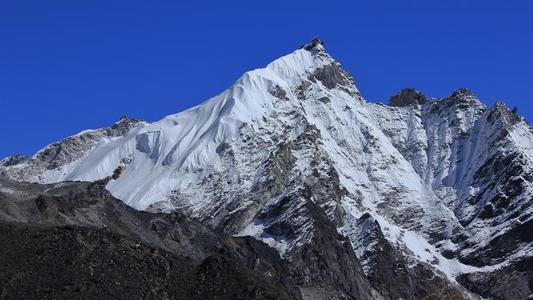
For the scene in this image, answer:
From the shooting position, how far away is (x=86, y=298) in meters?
182

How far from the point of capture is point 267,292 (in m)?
197

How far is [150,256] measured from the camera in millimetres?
198500

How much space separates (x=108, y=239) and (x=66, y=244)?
7.23 m

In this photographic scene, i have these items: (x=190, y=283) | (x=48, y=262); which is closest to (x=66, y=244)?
(x=48, y=262)

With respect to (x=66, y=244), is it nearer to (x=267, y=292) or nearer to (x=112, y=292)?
(x=112, y=292)

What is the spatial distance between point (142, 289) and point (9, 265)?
18512 millimetres

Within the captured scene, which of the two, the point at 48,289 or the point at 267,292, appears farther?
the point at 267,292

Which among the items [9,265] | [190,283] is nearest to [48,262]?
[9,265]

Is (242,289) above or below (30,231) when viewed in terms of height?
below

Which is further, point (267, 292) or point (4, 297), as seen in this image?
point (267, 292)

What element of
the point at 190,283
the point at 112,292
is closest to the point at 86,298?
the point at 112,292

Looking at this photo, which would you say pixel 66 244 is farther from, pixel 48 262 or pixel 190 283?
pixel 190 283

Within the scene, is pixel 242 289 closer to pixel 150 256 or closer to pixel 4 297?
pixel 150 256

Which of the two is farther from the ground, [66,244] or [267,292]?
[66,244]
